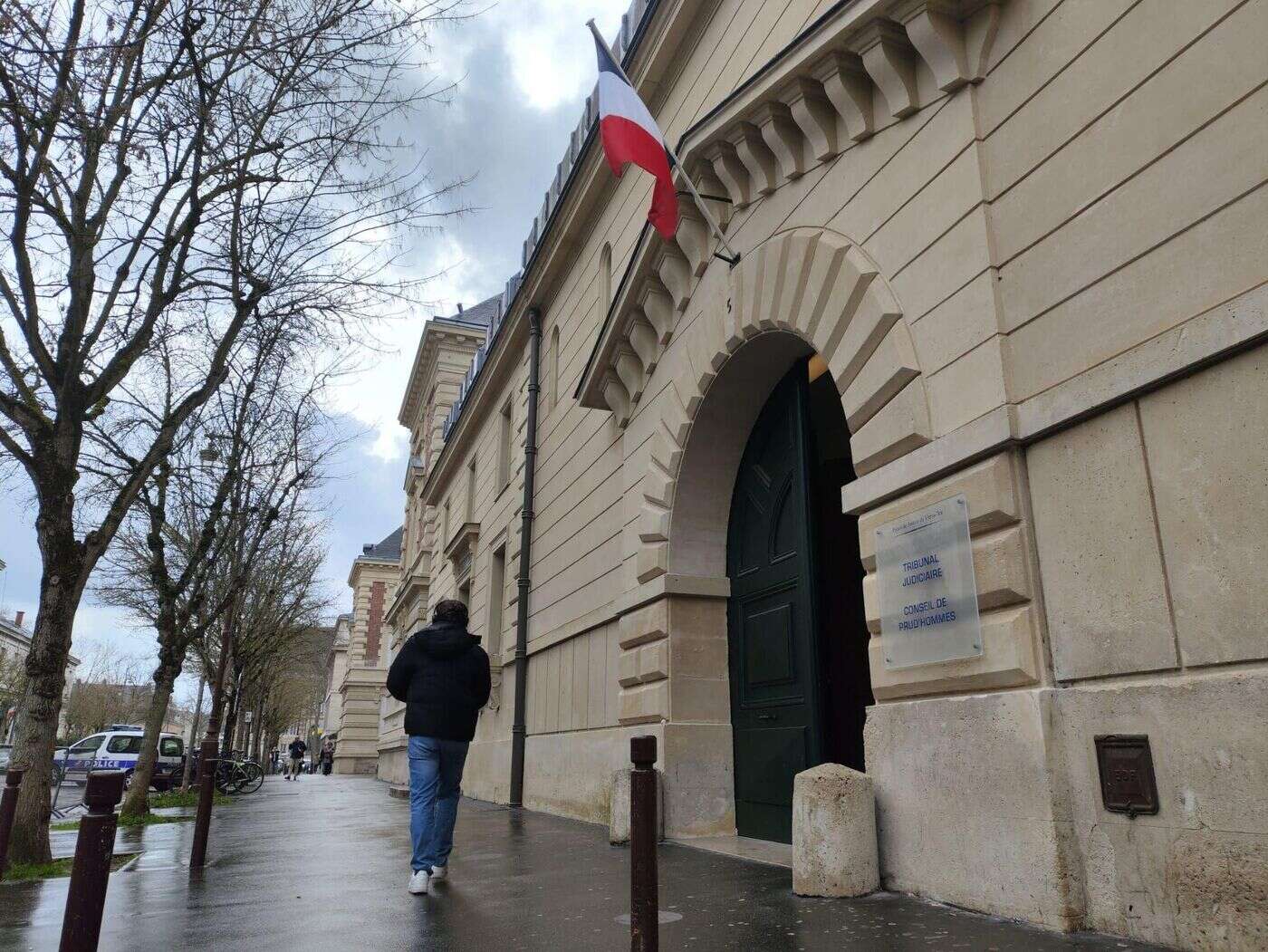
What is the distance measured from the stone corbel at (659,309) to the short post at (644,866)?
6443 mm

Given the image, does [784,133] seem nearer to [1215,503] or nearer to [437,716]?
[1215,503]

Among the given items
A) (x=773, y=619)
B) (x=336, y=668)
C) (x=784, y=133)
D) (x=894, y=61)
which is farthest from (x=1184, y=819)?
(x=336, y=668)

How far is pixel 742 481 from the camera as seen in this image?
8.62m

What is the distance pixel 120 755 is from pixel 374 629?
94.1ft

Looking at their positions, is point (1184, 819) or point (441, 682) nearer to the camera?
point (1184, 819)

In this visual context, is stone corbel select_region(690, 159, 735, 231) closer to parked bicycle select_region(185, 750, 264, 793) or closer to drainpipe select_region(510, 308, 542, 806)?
drainpipe select_region(510, 308, 542, 806)

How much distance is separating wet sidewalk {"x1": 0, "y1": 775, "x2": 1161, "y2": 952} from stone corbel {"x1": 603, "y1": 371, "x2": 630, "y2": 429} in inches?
183

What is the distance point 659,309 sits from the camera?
9.31 m

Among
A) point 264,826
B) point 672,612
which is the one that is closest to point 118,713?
point 264,826

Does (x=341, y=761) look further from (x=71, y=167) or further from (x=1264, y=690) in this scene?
(x=1264, y=690)

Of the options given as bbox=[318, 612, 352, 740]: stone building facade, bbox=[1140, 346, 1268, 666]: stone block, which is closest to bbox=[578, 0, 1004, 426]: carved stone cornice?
bbox=[1140, 346, 1268, 666]: stone block

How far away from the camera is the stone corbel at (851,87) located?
237 inches

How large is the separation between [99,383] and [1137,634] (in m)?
8.59

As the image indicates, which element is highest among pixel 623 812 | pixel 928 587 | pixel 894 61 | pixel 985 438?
pixel 894 61
